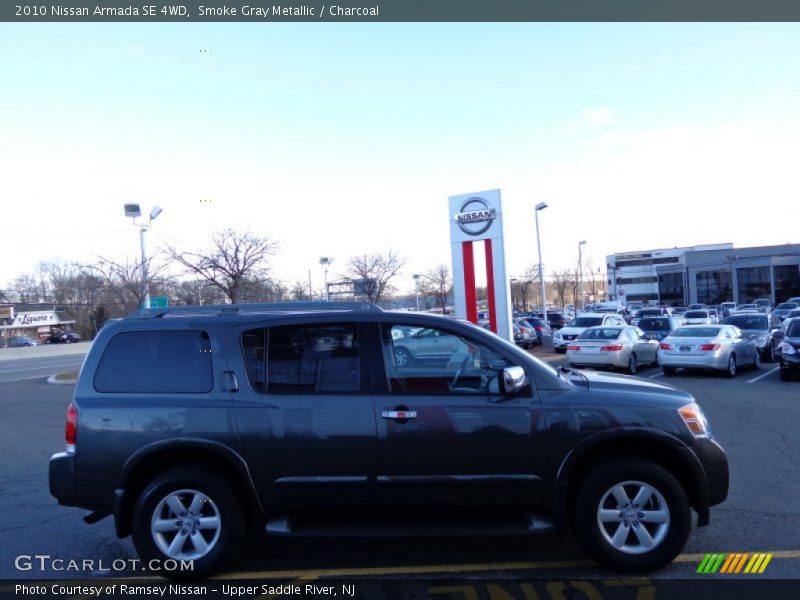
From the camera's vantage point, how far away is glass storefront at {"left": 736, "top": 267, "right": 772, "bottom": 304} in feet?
259

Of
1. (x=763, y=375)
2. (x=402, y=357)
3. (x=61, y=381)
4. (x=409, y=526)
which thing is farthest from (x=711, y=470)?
(x=61, y=381)

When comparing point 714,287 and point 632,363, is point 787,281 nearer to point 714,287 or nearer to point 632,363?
point 714,287

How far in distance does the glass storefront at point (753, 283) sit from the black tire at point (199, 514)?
85845 millimetres

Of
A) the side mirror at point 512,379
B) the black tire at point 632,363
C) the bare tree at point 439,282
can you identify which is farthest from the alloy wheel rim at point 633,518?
the bare tree at point 439,282

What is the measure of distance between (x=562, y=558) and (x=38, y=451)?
8.34 meters

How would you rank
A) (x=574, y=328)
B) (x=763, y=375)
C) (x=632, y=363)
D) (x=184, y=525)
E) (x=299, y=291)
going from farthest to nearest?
(x=299, y=291)
(x=574, y=328)
(x=632, y=363)
(x=763, y=375)
(x=184, y=525)

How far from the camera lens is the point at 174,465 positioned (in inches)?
190

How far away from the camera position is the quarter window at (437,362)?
4.81m

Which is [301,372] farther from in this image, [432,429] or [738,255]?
[738,255]

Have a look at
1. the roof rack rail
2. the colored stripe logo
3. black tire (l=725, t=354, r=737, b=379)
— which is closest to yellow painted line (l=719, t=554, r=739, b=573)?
the colored stripe logo

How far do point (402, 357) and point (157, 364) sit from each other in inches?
75.5

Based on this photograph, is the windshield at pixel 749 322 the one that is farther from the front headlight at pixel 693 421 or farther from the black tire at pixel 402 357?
the black tire at pixel 402 357

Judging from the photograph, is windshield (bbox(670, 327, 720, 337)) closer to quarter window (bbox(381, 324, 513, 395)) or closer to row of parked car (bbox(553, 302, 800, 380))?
row of parked car (bbox(553, 302, 800, 380))

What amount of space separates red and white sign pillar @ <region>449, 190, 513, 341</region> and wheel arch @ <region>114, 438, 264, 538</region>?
52.8 feet
